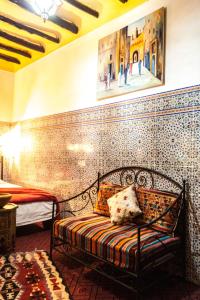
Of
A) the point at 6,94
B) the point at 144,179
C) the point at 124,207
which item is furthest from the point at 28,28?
the point at 124,207

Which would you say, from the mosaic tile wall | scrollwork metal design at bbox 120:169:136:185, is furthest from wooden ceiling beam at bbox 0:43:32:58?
scrollwork metal design at bbox 120:169:136:185

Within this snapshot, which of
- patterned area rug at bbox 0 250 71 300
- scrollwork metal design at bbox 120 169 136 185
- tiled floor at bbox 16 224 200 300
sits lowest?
tiled floor at bbox 16 224 200 300

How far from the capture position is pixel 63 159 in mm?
4508

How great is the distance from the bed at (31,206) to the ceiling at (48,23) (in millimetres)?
2828

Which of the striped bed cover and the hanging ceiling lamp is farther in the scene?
the hanging ceiling lamp

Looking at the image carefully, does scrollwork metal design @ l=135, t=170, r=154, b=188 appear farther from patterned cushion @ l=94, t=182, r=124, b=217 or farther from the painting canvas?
the painting canvas

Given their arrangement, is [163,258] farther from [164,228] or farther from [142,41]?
[142,41]

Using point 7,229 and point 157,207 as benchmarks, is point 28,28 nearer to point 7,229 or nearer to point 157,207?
point 7,229

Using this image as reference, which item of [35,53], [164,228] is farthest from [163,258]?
[35,53]

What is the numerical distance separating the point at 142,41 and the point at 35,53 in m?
3.01

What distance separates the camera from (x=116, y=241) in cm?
231

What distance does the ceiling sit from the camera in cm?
364

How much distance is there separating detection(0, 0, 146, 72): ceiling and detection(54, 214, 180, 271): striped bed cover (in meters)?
2.98

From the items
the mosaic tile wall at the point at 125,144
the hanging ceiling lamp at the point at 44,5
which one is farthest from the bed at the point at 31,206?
the hanging ceiling lamp at the point at 44,5
